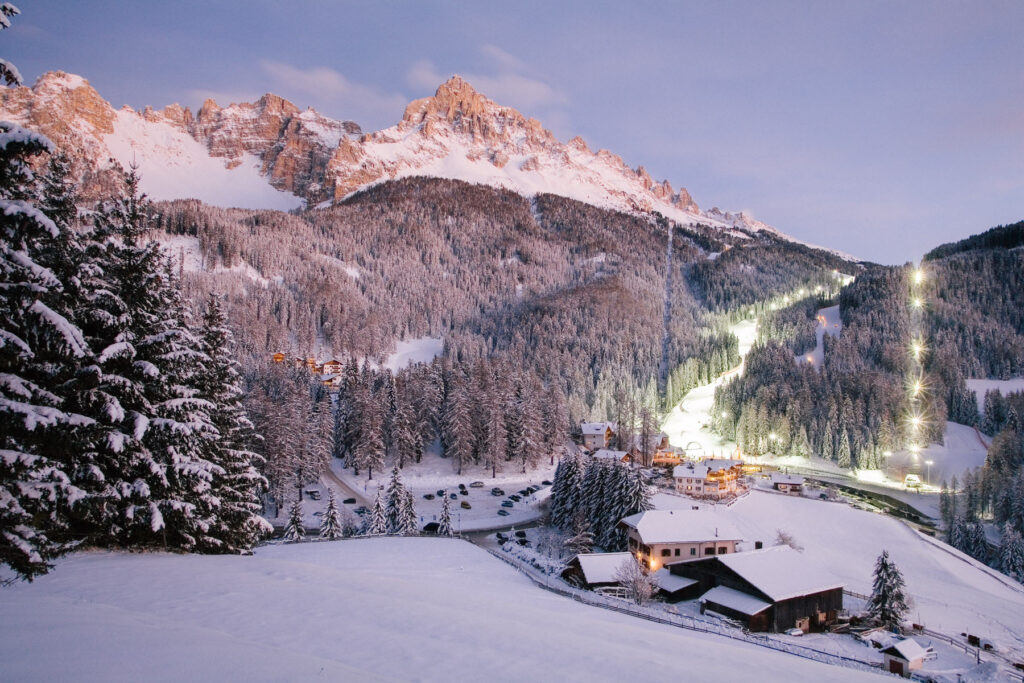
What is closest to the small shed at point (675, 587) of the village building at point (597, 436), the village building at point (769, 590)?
the village building at point (769, 590)

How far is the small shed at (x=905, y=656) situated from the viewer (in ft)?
81.4

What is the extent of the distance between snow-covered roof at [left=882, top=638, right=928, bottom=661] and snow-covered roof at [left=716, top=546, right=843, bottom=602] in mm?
5260

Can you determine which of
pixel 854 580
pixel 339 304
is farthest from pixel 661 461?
pixel 339 304

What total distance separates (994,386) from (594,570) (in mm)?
123874

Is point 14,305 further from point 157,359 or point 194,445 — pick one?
point 194,445

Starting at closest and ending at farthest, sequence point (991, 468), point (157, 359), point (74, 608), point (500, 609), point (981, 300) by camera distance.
→ point (74, 608) → point (500, 609) → point (157, 359) → point (991, 468) → point (981, 300)

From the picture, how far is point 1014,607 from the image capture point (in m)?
40.6

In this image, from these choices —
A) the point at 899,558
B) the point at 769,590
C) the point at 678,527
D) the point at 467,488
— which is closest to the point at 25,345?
the point at 769,590

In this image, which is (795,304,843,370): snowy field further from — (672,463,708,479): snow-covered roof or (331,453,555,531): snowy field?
(331,453,555,531): snowy field

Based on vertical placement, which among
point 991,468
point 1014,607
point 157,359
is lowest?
point 1014,607

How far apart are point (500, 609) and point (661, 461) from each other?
245 feet

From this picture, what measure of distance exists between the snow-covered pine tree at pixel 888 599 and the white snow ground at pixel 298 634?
77.2ft

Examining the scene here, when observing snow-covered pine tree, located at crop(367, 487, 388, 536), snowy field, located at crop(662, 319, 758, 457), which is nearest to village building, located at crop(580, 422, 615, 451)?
snowy field, located at crop(662, 319, 758, 457)

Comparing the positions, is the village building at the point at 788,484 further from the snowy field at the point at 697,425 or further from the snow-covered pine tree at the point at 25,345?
the snow-covered pine tree at the point at 25,345
